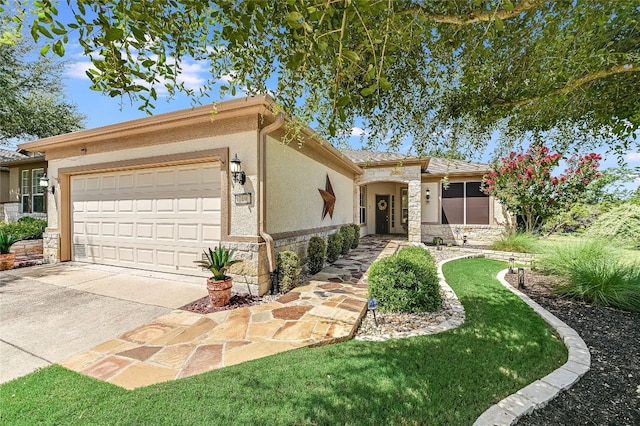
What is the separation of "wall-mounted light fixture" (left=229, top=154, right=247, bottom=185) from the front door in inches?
482

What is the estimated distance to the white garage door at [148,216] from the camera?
6168mm

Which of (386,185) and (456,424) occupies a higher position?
(386,185)

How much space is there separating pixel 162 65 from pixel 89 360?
131 inches

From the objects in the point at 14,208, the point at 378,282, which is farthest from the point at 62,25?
the point at 14,208

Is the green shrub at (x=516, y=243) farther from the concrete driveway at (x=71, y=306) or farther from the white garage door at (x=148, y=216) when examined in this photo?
the concrete driveway at (x=71, y=306)

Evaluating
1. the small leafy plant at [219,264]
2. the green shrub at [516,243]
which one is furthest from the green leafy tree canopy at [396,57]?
the green shrub at [516,243]

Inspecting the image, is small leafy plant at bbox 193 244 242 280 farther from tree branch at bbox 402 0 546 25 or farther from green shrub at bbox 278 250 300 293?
tree branch at bbox 402 0 546 25

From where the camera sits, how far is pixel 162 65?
7.80 feet

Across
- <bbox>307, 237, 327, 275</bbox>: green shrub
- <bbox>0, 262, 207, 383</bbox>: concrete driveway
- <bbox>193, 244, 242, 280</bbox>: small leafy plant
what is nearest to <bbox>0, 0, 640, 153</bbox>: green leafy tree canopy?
<bbox>193, 244, 242, 280</bbox>: small leafy plant

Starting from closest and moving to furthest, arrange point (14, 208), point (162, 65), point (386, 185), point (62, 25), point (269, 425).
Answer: point (62, 25)
point (269, 425)
point (162, 65)
point (14, 208)
point (386, 185)

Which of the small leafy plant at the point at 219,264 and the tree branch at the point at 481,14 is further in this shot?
the small leafy plant at the point at 219,264

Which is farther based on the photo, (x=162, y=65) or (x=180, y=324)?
(x=180, y=324)

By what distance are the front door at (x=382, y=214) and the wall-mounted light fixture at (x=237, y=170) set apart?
1225 cm

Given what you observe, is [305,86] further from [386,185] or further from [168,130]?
[386,185]
